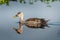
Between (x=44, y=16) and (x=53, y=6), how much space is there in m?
0.13

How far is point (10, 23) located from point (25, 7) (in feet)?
0.68

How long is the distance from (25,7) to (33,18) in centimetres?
13

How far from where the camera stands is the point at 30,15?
7738mm

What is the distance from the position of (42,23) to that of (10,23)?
1.00ft

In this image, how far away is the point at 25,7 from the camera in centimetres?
774

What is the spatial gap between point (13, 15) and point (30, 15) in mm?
162

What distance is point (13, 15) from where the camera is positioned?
7.74 meters

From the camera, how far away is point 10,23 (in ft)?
25.4

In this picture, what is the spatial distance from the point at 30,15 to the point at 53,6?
0.77ft

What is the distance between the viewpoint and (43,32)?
7742 millimetres

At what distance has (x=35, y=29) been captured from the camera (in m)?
7.75

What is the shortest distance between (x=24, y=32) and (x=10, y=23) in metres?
0.16

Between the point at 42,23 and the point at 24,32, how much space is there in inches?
7.5
